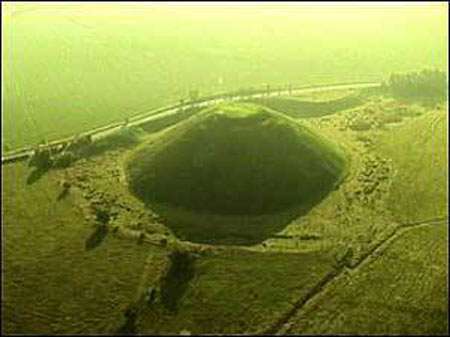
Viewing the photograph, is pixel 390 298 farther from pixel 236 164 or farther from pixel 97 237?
pixel 97 237

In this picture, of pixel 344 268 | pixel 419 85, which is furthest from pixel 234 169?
pixel 419 85

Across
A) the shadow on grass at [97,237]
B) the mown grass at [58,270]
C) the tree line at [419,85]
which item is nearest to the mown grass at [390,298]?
the mown grass at [58,270]

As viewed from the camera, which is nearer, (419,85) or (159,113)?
(159,113)

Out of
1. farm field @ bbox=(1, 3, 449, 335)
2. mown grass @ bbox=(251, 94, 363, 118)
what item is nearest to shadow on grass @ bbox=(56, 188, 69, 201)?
farm field @ bbox=(1, 3, 449, 335)

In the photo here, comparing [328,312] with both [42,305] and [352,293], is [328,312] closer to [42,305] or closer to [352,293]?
[352,293]

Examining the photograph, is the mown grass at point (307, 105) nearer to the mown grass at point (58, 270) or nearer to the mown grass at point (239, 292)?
the mown grass at point (58, 270)

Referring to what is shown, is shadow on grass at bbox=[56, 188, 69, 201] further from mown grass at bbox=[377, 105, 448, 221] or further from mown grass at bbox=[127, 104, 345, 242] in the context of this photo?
mown grass at bbox=[377, 105, 448, 221]
